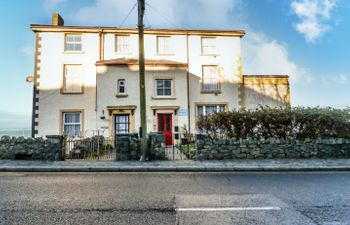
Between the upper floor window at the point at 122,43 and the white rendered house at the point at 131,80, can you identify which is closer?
the white rendered house at the point at 131,80

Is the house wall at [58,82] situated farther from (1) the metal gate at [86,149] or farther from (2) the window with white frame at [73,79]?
(1) the metal gate at [86,149]

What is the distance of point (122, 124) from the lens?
17797mm

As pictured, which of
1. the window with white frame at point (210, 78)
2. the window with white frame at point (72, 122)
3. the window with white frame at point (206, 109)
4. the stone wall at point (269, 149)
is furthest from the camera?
the window with white frame at point (210, 78)

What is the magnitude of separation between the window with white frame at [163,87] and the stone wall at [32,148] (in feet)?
30.6

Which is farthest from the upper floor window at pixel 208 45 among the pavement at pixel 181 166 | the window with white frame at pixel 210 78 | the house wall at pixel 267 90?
the pavement at pixel 181 166

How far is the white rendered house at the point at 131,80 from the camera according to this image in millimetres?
17766

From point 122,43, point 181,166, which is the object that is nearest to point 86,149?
point 181,166

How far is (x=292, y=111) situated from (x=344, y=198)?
20.5ft

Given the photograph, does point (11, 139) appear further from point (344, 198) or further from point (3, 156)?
point (344, 198)

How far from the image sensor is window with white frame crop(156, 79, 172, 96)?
1831cm

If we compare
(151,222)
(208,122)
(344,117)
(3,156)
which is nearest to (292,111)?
(344,117)

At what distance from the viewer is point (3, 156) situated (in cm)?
1055

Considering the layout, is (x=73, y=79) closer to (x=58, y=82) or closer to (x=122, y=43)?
(x=58, y=82)

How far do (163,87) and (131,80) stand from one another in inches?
104
